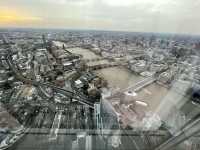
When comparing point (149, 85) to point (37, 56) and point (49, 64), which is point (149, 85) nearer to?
point (49, 64)

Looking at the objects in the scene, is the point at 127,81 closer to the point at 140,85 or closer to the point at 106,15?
the point at 140,85

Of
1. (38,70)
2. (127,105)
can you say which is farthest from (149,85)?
(38,70)

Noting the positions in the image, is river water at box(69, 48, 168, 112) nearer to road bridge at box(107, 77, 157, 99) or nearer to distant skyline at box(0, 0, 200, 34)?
road bridge at box(107, 77, 157, 99)

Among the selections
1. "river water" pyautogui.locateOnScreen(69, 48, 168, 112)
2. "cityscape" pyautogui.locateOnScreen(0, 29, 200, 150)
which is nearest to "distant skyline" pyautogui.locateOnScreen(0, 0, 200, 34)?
"cityscape" pyautogui.locateOnScreen(0, 29, 200, 150)

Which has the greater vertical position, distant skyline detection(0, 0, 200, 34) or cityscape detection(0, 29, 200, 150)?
distant skyline detection(0, 0, 200, 34)

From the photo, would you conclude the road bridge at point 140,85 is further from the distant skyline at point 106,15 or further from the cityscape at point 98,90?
the distant skyline at point 106,15

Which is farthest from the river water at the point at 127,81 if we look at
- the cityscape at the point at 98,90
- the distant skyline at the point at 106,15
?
the distant skyline at the point at 106,15

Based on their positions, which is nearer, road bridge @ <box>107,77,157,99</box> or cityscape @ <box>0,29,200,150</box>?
cityscape @ <box>0,29,200,150</box>
